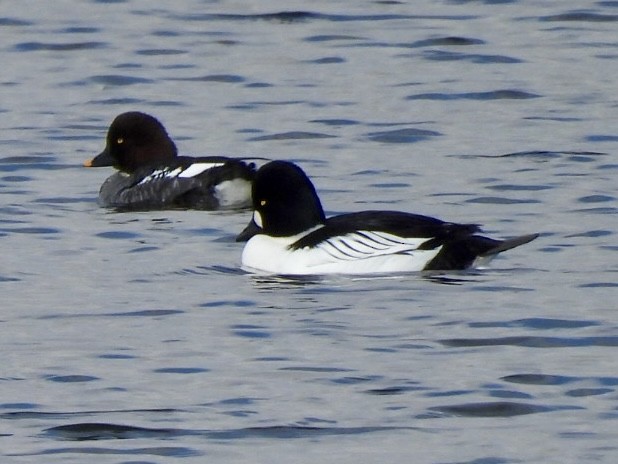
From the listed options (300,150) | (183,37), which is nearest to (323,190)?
(300,150)

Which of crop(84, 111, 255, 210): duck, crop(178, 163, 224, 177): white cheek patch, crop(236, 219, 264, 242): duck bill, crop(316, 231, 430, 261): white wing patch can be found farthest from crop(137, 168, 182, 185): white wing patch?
crop(316, 231, 430, 261): white wing patch

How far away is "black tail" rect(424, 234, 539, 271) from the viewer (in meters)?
11.8

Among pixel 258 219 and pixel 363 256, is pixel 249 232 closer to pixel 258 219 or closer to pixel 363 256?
pixel 258 219

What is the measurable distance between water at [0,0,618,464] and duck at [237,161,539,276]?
18 cm

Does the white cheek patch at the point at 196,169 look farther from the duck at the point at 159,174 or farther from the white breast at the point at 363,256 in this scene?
the white breast at the point at 363,256

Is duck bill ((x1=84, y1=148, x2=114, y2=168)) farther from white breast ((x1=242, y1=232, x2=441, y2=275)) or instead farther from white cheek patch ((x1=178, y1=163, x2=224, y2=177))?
white breast ((x1=242, y1=232, x2=441, y2=275))

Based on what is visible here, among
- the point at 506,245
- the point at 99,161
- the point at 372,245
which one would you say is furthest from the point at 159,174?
the point at 506,245

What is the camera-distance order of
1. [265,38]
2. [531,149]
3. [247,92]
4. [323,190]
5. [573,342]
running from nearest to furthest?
[573,342] < [323,190] < [531,149] < [247,92] < [265,38]

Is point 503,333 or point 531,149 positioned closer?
point 503,333

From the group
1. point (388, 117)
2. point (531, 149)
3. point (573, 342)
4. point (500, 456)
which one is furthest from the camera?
point (388, 117)

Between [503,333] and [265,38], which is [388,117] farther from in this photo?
[503,333]

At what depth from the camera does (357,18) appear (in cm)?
2169

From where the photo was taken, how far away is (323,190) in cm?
1506

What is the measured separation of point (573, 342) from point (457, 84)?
29.1ft
